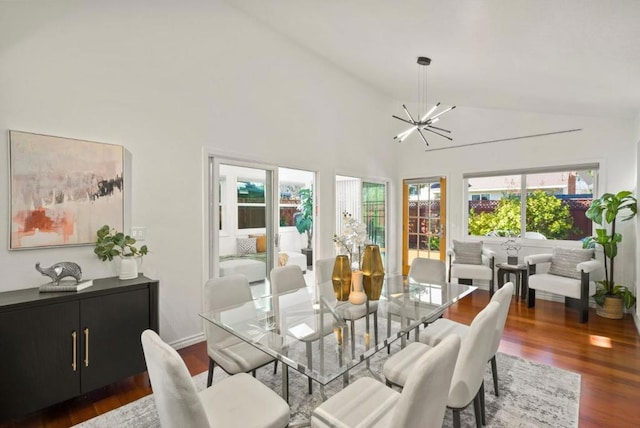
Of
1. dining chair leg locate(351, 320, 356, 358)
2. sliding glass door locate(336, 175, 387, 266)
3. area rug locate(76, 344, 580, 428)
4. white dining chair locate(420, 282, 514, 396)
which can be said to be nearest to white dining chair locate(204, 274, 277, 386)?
area rug locate(76, 344, 580, 428)

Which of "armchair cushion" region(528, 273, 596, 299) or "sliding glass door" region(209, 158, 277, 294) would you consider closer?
"sliding glass door" region(209, 158, 277, 294)

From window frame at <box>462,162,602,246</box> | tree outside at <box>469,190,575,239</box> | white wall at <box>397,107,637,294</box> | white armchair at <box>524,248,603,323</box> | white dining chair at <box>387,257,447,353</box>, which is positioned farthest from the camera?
tree outside at <box>469,190,575,239</box>

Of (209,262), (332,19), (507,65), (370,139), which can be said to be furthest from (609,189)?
(209,262)

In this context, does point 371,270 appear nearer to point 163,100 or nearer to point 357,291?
point 357,291

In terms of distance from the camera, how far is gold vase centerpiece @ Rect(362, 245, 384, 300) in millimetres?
2438

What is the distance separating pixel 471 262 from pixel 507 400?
3.14 meters

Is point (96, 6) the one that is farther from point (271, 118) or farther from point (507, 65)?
point (507, 65)

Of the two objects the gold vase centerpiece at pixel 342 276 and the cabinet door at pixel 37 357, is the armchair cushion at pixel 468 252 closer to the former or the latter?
the gold vase centerpiece at pixel 342 276

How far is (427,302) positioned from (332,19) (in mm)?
3004

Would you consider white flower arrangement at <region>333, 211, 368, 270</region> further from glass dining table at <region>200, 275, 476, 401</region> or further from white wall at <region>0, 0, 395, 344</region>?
white wall at <region>0, 0, 395, 344</region>

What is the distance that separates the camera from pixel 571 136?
15.6ft

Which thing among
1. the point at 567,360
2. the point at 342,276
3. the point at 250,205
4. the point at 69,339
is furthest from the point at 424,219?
the point at 69,339

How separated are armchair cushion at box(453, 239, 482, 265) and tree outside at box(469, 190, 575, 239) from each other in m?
0.57

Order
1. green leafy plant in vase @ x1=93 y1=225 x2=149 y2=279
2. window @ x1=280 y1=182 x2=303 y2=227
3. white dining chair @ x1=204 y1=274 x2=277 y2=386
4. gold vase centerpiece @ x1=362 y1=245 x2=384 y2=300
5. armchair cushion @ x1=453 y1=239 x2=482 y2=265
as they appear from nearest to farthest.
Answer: white dining chair @ x1=204 y1=274 x2=277 y2=386, gold vase centerpiece @ x1=362 y1=245 x2=384 y2=300, green leafy plant in vase @ x1=93 y1=225 x2=149 y2=279, armchair cushion @ x1=453 y1=239 x2=482 y2=265, window @ x1=280 y1=182 x2=303 y2=227
